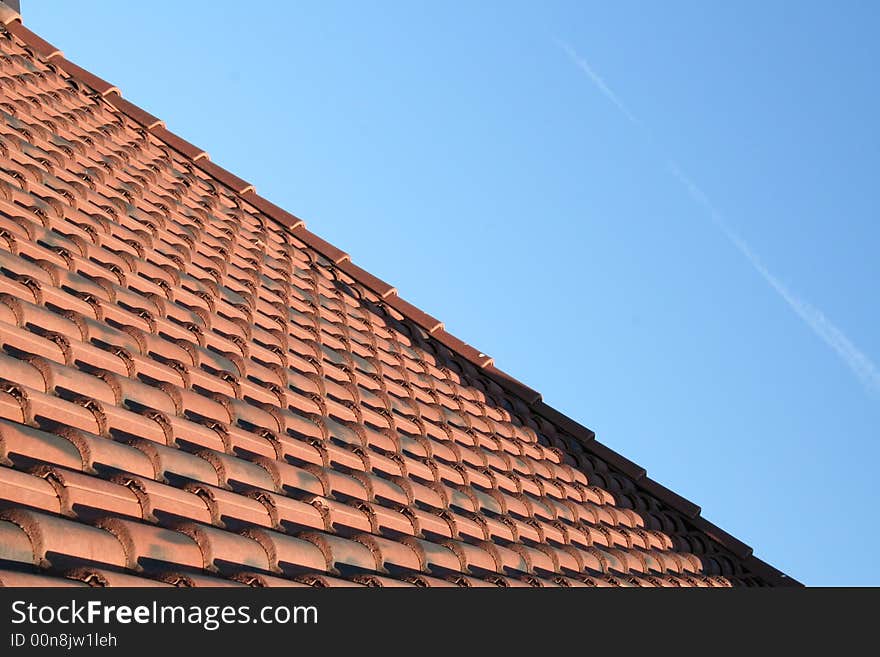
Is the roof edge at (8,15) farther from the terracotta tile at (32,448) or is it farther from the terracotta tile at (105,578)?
the terracotta tile at (105,578)

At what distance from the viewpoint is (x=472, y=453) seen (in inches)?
264

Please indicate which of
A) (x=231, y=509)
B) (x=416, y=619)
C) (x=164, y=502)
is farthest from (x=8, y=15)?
(x=416, y=619)

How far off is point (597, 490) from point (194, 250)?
3.40 metres

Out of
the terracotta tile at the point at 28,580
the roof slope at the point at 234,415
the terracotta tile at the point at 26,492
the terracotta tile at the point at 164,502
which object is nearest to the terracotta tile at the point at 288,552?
the roof slope at the point at 234,415

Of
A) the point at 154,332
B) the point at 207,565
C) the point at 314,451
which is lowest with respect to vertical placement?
the point at 207,565

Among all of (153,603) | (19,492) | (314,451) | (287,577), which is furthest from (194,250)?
(153,603)

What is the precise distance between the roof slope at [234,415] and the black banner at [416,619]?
0.21m

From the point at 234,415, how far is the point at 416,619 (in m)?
2.11

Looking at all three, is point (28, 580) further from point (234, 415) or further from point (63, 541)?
point (234, 415)

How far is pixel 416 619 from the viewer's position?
2.70m

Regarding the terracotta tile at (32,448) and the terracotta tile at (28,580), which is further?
the terracotta tile at (32,448)

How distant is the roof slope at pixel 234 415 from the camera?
3379mm

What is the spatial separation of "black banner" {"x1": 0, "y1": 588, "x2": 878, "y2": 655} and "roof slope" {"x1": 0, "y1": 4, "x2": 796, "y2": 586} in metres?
0.21

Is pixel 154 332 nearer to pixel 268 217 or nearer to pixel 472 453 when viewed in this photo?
pixel 472 453
